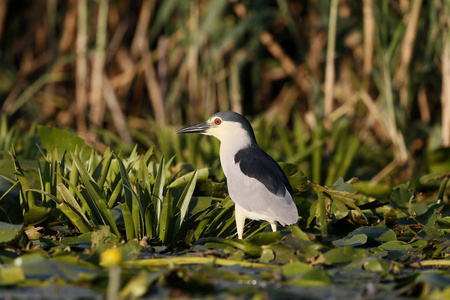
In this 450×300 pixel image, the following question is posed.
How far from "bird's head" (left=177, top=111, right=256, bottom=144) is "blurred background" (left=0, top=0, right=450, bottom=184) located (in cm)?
128

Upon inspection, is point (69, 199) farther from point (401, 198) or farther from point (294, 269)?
point (401, 198)

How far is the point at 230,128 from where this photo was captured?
3.49 m

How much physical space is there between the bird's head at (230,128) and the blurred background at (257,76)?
1.28 m

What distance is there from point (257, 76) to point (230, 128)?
3794mm

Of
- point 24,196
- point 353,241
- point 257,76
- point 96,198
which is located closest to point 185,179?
point 96,198

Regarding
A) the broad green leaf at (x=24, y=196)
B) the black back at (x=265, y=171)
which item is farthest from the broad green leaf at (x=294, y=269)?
the broad green leaf at (x=24, y=196)

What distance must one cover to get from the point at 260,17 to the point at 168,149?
1907 mm

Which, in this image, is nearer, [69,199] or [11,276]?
[11,276]

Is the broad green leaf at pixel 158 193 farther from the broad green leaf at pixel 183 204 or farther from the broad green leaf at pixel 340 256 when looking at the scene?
the broad green leaf at pixel 340 256

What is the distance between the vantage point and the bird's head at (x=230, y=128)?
136 inches

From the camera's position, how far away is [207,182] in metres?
3.67

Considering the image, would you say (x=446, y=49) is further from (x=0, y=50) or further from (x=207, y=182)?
(x=0, y=50)

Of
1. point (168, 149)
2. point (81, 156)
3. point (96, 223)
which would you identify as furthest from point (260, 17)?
point (96, 223)

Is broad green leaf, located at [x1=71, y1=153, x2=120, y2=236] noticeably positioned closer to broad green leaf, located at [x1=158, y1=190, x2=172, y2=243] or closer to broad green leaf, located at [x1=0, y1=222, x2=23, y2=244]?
broad green leaf, located at [x1=158, y1=190, x2=172, y2=243]
